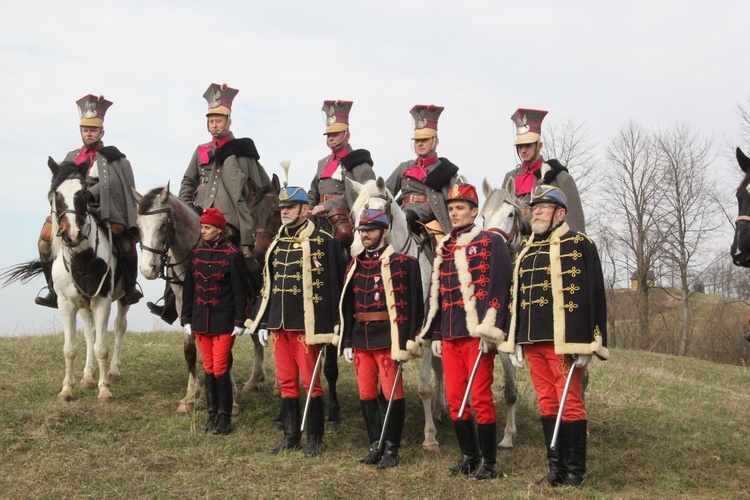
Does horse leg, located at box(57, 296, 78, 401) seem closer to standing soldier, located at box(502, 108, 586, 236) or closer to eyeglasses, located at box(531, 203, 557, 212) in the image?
standing soldier, located at box(502, 108, 586, 236)

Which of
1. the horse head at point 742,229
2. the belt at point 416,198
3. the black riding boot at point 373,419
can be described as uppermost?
the belt at point 416,198

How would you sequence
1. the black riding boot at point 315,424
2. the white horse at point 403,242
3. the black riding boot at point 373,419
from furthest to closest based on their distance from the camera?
the white horse at point 403,242
the black riding boot at point 315,424
the black riding boot at point 373,419

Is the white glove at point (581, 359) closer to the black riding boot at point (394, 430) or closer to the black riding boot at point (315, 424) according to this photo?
the black riding boot at point (394, 430)

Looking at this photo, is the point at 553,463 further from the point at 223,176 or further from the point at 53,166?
the point at 53,166

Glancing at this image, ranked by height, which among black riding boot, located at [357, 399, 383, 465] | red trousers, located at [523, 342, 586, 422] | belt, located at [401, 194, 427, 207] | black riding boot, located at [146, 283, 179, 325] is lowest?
black riding boot, located at [357, 399, 383, 465]

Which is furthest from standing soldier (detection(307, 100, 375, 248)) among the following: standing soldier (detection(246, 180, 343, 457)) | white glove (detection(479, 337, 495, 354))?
white glove (detection(479, 337, 495, 354))

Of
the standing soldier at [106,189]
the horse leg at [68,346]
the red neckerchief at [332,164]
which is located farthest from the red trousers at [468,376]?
the standing soldier at [106,189]

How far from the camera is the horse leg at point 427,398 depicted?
7.93 metres

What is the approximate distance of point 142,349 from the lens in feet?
42.2

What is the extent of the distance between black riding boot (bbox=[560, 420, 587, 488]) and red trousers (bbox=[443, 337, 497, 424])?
2.15 feet

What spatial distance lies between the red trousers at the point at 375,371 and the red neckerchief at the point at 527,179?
8.68 feet

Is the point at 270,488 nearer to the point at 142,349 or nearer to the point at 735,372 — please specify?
the point at 142,349

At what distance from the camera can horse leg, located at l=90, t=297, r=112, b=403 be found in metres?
9.27

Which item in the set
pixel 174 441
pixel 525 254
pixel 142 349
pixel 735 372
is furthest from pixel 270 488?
pixel 735 372
